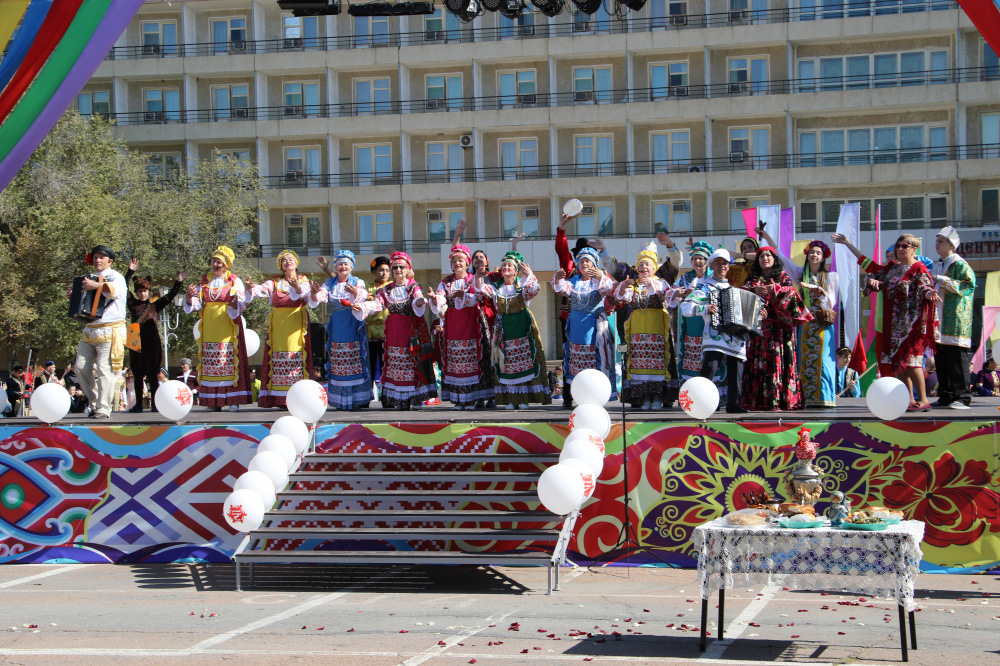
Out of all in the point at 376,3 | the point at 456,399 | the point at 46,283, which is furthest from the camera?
the point at 46,283

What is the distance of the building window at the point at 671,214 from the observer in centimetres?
3105

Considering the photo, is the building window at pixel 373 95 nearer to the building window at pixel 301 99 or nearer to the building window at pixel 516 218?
the building window at pixel 301 99

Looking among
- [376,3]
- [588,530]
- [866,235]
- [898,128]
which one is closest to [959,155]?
[898,128]

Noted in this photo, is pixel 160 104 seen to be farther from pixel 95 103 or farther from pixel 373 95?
pixel 373 95

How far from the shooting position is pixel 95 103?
33031 mm

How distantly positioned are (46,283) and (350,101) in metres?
11.8

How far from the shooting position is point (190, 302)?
10117mm

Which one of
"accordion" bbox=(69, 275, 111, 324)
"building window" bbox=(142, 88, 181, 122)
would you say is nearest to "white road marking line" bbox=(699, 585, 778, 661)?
"accordion" bbox=(69, 275, 111, 324)

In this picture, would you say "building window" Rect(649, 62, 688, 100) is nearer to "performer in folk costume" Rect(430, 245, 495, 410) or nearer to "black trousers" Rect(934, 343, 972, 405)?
"performer in folk costume" Rect(430, 245, 495, 410)

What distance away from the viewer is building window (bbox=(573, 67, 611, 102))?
31141mm

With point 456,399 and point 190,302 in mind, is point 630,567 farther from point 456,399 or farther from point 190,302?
point 190,302

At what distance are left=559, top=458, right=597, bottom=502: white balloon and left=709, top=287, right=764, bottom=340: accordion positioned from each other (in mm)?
2064

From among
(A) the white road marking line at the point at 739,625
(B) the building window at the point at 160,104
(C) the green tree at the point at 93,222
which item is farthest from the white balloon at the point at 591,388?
(B) the building window at the point at 160,104

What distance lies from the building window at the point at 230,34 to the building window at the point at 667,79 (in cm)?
1264
